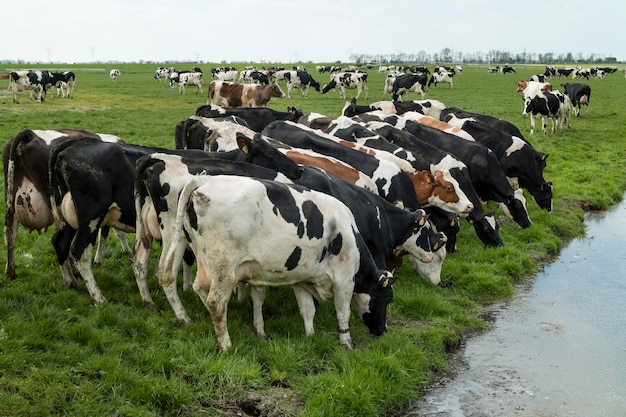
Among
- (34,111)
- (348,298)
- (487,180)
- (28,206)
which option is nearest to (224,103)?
(34,111)

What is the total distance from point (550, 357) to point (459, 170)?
5.20 meters

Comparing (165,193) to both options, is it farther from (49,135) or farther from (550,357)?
(550,357)

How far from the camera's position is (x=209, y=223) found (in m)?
6.39

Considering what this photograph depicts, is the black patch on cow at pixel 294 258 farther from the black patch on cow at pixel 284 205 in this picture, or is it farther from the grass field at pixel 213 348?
the grass field at pixel 213 348

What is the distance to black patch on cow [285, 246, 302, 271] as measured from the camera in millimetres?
6707

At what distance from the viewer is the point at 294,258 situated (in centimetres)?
673

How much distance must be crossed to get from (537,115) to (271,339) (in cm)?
2208

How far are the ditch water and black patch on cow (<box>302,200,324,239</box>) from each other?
2034mm

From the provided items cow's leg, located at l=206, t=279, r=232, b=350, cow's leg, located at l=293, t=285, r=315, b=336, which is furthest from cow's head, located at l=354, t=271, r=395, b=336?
cow's leg, located at l=206, t=279, r=232, b=350

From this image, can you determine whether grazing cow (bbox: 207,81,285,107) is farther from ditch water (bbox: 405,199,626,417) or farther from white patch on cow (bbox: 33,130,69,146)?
white patch on cow (bbox: 33,130,69,146)

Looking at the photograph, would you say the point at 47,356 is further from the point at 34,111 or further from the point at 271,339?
the point at 34,111

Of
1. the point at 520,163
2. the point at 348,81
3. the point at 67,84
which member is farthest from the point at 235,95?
the point at 520,163

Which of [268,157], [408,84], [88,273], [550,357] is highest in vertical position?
[408,84]

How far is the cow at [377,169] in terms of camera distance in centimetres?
1050
